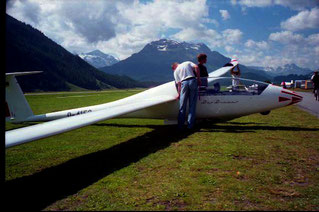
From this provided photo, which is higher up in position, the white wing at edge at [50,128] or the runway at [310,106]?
the runway at [310,106]

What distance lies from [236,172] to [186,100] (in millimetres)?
3793

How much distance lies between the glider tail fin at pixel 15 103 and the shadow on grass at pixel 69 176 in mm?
4512

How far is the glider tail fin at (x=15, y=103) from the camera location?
7451 mm

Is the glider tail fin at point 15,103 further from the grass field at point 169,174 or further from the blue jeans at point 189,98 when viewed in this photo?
the blue jeans at point 189,98

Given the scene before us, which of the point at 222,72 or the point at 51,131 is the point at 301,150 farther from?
the point at 222,72

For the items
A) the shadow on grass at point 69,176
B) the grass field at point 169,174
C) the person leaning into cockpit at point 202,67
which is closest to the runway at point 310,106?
the person leaning into cockpit at point 202,67

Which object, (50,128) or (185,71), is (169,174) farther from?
(185,71)

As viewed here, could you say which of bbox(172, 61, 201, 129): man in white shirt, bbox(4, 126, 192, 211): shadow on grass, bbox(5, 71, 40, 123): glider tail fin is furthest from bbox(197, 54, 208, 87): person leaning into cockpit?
bbox(5, 71, 40, 123): glider tail fin

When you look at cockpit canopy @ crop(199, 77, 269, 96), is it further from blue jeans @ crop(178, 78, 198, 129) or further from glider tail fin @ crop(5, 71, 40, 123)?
glider tail fin @ crop(5, 71, 40, 123)

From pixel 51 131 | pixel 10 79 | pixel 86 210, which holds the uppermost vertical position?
pixel 10 79

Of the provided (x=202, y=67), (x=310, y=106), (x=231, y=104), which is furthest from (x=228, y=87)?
(x=310, y=106)

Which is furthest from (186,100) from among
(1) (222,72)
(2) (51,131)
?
(1) (222,72)

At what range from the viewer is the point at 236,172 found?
3824 millimetres

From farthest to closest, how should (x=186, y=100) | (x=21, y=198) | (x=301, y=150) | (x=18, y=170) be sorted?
(x=186, y=100) → (x=301, y=150) → (x=18, y=170) → (x=21, y=198)
